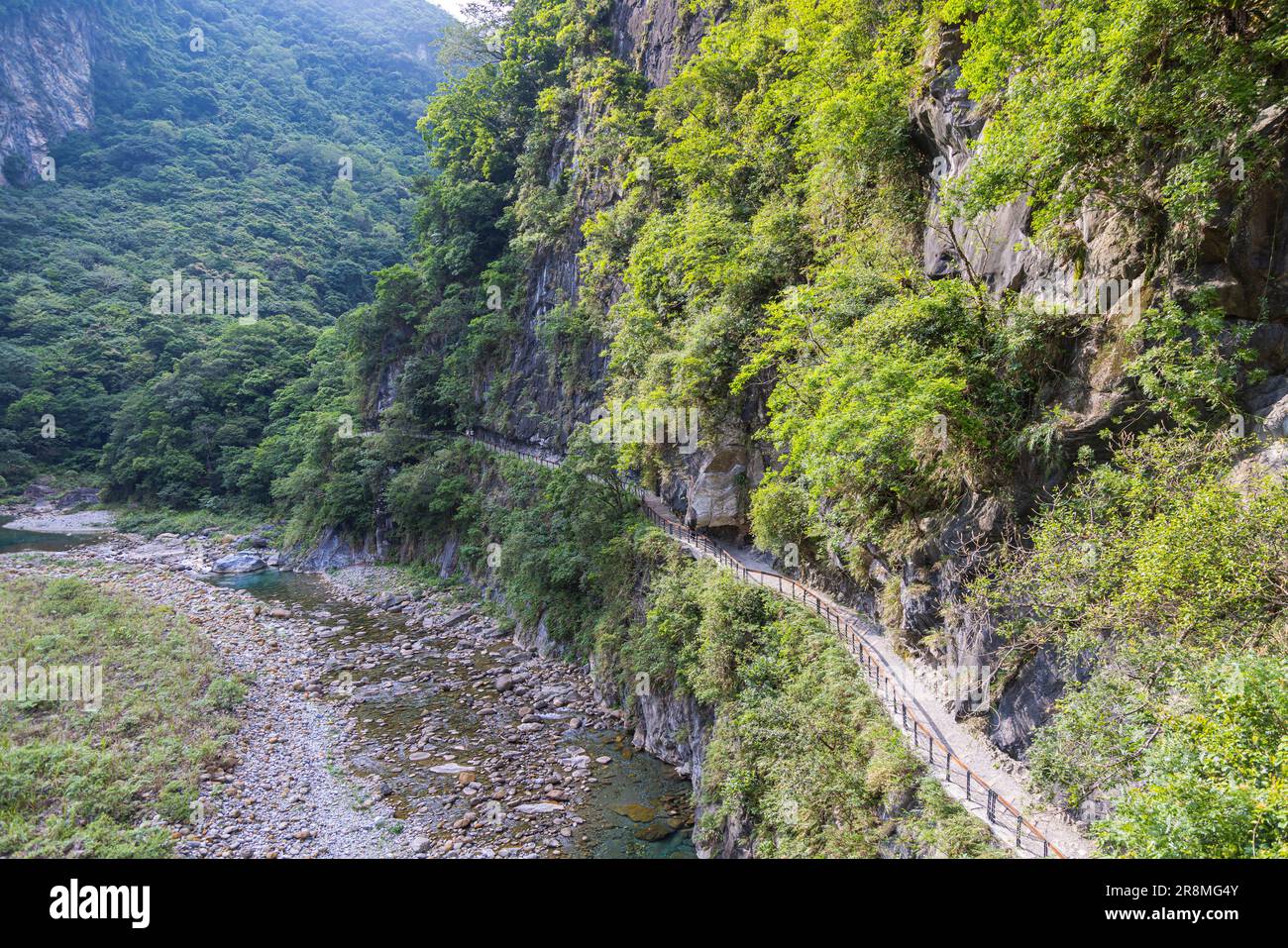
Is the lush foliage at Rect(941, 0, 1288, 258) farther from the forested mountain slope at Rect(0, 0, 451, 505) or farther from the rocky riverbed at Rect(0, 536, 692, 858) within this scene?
the forested mountain slope at Rect(0, 0, 451, 505)

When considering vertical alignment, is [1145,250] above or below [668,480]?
above

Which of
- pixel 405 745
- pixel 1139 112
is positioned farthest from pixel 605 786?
pixel 1139 112

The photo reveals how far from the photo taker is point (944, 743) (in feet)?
34.9

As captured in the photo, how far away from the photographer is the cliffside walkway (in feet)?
28.0

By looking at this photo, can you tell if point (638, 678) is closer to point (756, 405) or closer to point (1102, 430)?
point (756, 405)

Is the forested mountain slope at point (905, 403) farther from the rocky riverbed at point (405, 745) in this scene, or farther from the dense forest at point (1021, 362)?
the rocky riverbed at point (405, 745)

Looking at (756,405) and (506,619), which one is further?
(506,619)

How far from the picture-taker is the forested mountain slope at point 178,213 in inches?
2153

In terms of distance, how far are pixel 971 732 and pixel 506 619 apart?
856 inches

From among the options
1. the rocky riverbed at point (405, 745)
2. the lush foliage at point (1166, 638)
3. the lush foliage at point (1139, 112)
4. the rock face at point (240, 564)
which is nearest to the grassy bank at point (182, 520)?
the rock face at point (240, 564)

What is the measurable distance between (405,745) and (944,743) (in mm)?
15554

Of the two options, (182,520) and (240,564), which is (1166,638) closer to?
(240,564)

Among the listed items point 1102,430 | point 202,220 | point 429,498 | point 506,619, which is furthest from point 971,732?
point 202,220
